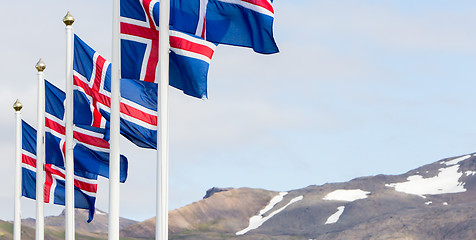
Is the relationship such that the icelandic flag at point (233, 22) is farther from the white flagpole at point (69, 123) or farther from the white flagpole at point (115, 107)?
the white flagpole at point (69, 123)

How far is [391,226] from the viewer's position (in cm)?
17788

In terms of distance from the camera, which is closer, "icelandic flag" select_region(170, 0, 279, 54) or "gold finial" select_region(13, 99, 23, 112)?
"icelandic flag" select_region(170, 0, 279, 54)

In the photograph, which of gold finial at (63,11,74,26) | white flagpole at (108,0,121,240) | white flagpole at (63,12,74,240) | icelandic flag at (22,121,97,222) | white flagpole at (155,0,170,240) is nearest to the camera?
white flagpole at (155,0,170,240)

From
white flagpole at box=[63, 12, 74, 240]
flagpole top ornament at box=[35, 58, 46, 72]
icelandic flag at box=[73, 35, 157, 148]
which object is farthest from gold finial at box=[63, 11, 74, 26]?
flagpole top ornament at box=[35, 58, 46, 72]

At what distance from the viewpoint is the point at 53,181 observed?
3150cm

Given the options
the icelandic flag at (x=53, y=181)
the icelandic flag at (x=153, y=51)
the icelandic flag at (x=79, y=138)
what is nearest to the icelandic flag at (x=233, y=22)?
the icelandic flag at (x=153, y=51)

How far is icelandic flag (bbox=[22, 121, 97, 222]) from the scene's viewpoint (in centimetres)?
2738

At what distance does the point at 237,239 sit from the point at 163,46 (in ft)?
560

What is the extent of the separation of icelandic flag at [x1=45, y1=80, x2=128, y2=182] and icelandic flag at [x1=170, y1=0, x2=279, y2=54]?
7.05 metres

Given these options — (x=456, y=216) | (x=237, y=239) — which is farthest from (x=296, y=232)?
(x=456, y=216)

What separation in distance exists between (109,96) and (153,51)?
4.50 meters

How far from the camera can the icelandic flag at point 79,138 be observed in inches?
983

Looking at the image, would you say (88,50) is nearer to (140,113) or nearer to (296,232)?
(140,113)

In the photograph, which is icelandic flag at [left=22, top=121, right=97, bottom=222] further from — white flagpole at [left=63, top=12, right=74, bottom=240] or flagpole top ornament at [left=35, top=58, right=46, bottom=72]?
flagpole top ornament at [left=35, top=58, right=46, bottom=72]
